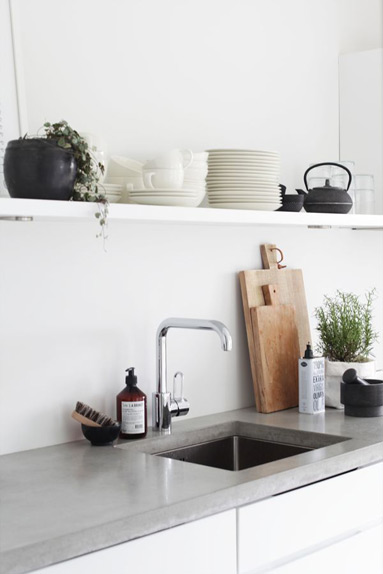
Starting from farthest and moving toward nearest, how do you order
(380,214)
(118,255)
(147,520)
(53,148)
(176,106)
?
(380,214), (176,106), (118,255), (53,148), (147,520)

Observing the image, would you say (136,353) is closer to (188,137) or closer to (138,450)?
(138,450)

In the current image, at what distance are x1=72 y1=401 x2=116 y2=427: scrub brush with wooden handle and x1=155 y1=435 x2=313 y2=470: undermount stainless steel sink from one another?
0.26m

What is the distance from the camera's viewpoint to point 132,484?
1.99 m

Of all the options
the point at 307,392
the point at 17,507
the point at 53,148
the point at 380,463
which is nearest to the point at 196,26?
the point at 53,148

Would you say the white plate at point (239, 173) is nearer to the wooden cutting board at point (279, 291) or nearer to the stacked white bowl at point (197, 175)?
the stacked white bowl at point (197, 175)

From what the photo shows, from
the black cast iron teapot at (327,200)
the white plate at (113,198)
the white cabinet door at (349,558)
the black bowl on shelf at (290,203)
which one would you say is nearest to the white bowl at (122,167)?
the white plate at (113,198)

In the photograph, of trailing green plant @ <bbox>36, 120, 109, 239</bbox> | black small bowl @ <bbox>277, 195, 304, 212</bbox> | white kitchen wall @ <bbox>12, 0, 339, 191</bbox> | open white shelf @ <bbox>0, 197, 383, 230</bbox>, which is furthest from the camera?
black small bowl @ <bbox>277, 195, 304, 212</bbox>

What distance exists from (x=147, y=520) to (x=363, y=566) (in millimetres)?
872

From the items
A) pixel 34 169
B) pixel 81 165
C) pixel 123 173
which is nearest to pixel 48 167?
pixel 34 169

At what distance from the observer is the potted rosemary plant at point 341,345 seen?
2.92 metres

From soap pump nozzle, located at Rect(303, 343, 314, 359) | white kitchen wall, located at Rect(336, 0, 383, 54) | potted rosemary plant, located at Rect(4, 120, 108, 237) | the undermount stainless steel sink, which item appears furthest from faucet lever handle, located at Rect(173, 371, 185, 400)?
white kitchen wall, located at Rect(336, 0, 383, 54)

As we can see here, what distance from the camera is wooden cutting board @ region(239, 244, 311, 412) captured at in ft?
9.57

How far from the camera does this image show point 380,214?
10.8 feet

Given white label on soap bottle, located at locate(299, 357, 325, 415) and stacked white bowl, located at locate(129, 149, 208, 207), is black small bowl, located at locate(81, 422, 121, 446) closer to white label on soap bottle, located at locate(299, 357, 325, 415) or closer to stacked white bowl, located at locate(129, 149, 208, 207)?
stacked white bowl, located at locate(129, 149, 208, 207)
